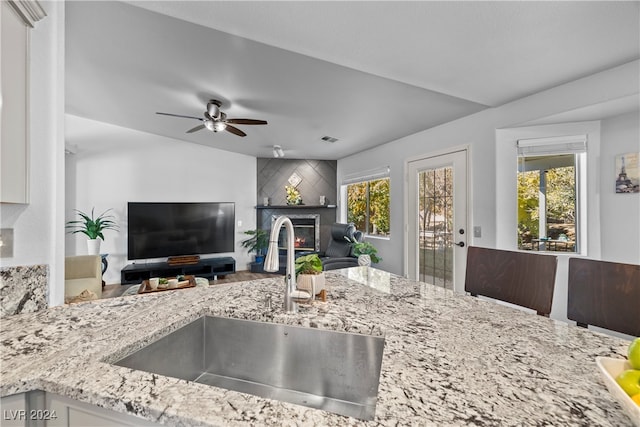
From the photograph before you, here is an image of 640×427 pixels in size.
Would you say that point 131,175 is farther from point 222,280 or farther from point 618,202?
point 618,202

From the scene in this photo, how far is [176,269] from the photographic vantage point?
4.61m

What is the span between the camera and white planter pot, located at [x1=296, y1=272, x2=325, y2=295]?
1.16 metres

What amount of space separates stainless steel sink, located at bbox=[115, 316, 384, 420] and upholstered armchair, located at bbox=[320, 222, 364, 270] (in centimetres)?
315

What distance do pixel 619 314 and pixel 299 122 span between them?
346cm

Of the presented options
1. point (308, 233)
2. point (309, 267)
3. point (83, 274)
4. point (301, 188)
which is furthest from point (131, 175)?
point (309, 267)

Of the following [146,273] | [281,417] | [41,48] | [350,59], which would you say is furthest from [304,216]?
[281,417]

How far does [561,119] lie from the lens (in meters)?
2.54

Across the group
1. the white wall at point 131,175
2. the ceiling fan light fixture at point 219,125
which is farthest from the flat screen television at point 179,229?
the ceiling fan light fixture at point 219,125

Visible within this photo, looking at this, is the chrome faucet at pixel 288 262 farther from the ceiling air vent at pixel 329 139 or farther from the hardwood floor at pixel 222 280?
the hardwood floor at pixel 222 280

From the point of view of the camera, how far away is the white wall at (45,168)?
1041 millimetres

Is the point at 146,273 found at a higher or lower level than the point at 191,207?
lower

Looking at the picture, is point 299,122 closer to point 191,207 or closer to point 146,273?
point 191,207

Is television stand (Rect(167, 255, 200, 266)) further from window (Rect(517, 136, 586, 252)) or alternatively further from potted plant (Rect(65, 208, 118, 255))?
window (Rect(517, 136, 586, 252))

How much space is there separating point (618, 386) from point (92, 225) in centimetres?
537
